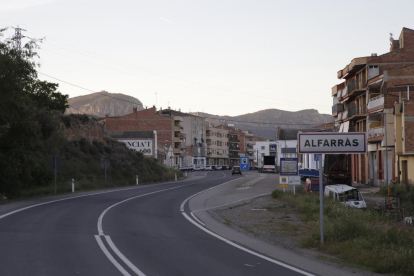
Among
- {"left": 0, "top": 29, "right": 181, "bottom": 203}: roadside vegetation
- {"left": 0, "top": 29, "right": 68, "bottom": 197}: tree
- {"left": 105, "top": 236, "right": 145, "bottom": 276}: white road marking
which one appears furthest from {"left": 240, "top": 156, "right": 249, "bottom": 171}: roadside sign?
{"left": 105, "top": 236, "right": 145, "bottom": 276}: white road marking

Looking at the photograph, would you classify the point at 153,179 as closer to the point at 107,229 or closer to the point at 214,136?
the point at 107,229

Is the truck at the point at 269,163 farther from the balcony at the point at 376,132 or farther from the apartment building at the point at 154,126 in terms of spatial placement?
the balcony at the point at 376,132

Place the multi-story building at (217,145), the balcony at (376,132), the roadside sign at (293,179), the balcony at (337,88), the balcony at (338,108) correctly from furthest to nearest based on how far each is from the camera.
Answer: the multi-story building at (217,145), the balcony at (337,88), the balcony at (338,108), the balcony at (376,132), the roadside sign at (293,179)

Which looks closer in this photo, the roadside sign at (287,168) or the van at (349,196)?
the van at (349,196)

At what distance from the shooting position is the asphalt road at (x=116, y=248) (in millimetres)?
10188

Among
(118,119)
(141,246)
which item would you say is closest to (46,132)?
(141,246)

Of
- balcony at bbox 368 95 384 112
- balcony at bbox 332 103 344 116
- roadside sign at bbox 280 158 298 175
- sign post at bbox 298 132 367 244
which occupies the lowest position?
roadside sign at bbox 280 158 298 175

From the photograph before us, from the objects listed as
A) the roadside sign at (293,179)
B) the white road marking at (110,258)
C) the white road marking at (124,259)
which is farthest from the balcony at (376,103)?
the white road marking at (110,258)

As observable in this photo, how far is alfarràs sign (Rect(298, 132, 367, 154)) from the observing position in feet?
42.1

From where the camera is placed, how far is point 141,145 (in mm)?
82688

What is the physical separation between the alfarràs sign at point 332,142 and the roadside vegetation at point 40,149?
20.3 metres

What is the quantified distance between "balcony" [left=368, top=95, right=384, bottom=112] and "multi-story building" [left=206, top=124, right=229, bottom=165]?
118 metres

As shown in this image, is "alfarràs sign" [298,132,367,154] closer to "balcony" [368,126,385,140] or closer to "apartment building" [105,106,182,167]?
"balcony" [368,126,385,140]

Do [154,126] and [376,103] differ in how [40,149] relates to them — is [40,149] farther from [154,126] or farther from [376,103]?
[154,126]
